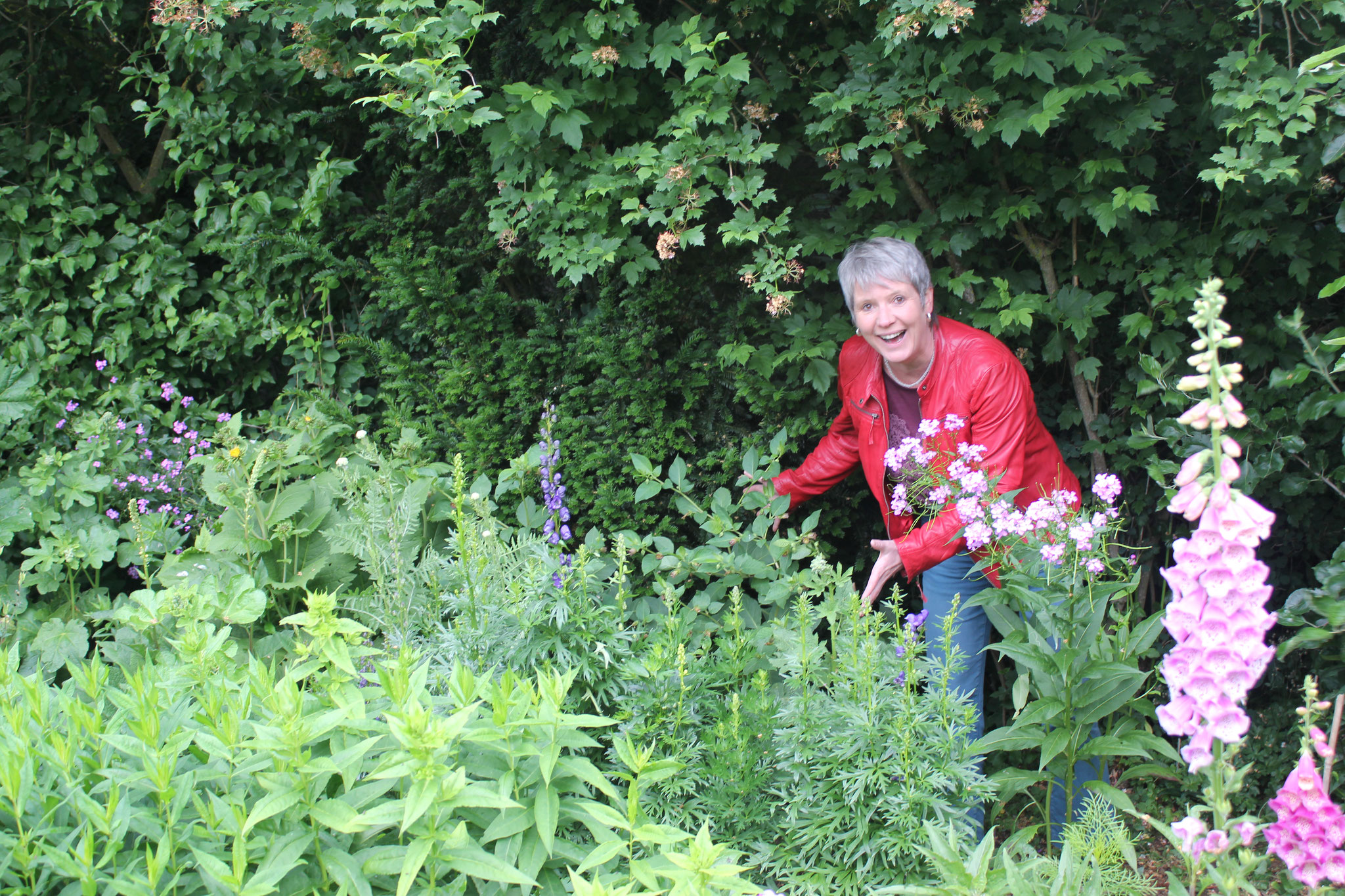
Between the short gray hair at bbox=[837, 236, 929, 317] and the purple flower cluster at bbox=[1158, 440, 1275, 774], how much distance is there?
1.65 m

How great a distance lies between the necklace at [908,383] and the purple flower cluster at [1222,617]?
5.51 feet

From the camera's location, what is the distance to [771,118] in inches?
126

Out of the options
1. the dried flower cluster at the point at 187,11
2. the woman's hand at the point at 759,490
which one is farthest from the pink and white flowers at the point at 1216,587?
the dried flower cluster at the point at 187,11

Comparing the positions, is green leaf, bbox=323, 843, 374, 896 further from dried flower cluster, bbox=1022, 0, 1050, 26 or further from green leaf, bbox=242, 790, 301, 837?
dried flower cluster, bbox=1022, 0, 1050, 26

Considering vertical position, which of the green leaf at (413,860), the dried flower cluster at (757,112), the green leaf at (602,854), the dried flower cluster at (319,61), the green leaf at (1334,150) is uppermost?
the dried flower cluster at (319,61)

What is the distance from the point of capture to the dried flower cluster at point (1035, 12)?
2.70m

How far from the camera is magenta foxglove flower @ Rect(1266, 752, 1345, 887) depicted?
140 centimetres

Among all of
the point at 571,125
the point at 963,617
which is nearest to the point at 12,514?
the point at 571,125

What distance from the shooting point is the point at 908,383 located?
3088 mm

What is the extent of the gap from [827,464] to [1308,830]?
2026 millimetres

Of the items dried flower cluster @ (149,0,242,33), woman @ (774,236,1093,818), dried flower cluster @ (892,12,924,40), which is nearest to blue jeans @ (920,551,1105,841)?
woman @ (774,236,1093,818)

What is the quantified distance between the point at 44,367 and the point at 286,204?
1424 mm

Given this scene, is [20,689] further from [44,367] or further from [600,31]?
[44,367]

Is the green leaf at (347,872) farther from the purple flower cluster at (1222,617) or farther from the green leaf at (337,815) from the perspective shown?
the purple flower cluster at (1222,617)
